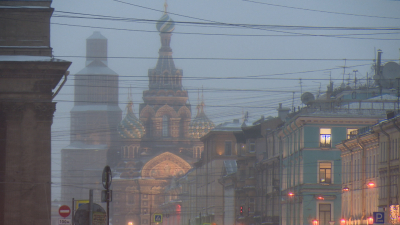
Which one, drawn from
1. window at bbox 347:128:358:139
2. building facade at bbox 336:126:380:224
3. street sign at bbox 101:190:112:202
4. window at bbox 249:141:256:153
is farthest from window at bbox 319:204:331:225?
street sign at bbox 101:190:112:202

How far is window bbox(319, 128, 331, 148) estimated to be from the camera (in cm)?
5778

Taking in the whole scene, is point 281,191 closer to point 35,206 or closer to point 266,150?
point 266,150

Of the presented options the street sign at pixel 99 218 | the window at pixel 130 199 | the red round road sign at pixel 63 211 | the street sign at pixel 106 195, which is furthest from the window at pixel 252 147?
the window at pixel 130 199

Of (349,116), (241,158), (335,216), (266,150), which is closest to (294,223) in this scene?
(335,216)

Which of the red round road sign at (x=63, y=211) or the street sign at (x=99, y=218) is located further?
the red round road sign at (x=63, y=211)

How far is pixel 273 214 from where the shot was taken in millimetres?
67625

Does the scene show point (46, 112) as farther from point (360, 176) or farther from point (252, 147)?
point (252, 147)

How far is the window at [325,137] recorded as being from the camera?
2275 inches

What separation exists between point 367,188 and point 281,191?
16419 millimetres

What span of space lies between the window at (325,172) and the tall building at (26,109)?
2482 centimetres

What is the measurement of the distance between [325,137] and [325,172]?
220 cm

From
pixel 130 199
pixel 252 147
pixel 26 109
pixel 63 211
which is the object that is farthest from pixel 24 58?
pixel 130 199

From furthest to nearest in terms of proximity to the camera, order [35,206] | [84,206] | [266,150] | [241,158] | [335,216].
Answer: [241,158] < [266,150] < [335,216] < [35,206] < [84,206]

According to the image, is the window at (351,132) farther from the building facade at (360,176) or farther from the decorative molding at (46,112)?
the decorative molding at (46,112)
